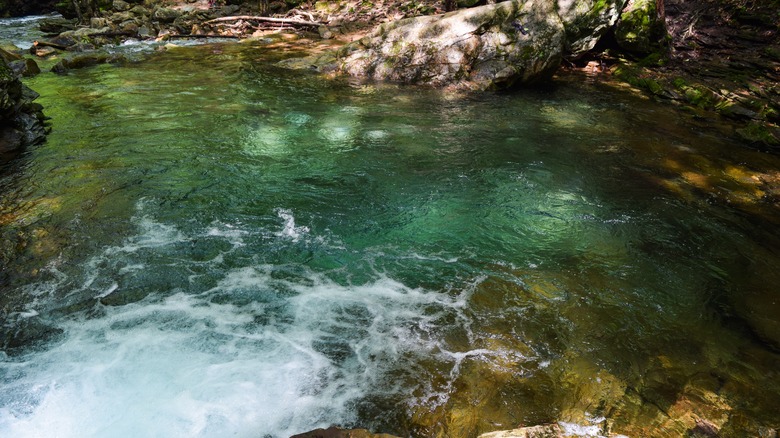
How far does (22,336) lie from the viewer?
3.93m

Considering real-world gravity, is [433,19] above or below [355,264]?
above

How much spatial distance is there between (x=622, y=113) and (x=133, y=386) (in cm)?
1051

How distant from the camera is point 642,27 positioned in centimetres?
1230

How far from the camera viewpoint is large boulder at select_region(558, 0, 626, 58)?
11898 millimetres

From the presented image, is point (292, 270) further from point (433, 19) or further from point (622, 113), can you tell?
point (433, 19)

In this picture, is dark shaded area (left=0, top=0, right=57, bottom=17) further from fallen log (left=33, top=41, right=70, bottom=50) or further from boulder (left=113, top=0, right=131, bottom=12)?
fallen log (left=33, top=41, right=70, bottom=50)

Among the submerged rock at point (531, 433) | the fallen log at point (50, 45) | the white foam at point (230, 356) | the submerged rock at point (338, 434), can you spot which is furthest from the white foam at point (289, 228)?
the fallen log at point (50, 45)

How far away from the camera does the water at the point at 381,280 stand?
3459 mm

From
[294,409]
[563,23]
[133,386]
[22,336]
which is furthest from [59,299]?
[563,23]

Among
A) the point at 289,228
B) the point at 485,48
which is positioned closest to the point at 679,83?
the point at 485,48

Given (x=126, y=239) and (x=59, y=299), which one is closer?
(x=59, y=299)

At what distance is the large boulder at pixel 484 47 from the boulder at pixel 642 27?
2336 millimetres

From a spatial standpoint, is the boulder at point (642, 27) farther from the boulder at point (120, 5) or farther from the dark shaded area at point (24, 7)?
the dark shaded area at point (24, 7)

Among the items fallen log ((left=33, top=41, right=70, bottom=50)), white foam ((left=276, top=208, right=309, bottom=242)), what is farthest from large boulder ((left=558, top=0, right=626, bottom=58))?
fallen log ((left=33, top=41, right=70, bottom=50))
